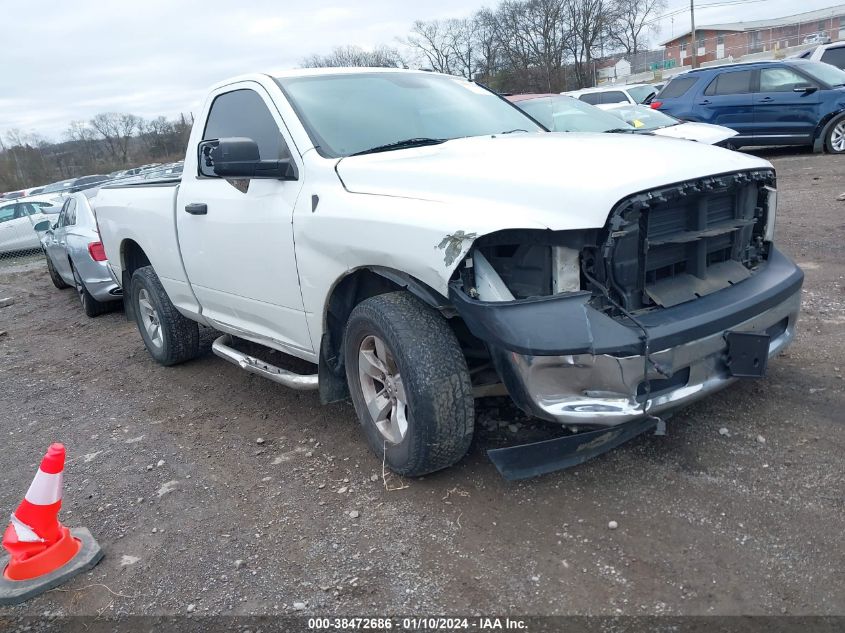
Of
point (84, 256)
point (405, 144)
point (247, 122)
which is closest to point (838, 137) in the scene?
point (405, 144)

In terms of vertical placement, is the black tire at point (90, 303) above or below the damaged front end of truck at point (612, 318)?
below

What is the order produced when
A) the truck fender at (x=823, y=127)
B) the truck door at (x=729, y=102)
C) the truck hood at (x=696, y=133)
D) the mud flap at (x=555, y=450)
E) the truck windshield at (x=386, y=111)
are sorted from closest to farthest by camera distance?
1. the mud flap at (x=555, y=450)
2. the truck windshield at (x=386, y=111)
3. the truck hood at (x=696, y=133)
4. the truck fender at (x=823, y=127)
5. the truck door at (x=729, y=102)

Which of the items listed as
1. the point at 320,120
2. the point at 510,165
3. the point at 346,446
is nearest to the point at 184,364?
the point at 346,446

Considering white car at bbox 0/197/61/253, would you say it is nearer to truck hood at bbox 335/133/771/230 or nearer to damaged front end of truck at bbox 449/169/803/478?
truck hood at bbox 335/133/771/230

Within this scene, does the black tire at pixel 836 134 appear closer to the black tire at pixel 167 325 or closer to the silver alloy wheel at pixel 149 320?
the black tire at pixel 167 325

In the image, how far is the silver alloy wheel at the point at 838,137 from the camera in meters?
12.1

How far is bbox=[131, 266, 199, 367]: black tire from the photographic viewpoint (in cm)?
529

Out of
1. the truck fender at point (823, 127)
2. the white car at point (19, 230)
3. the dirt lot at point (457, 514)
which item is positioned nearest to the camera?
the dirt lot at point (457, 514)

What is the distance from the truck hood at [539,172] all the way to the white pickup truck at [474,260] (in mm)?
12

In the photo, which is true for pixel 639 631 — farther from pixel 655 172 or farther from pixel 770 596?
pixel 655 172

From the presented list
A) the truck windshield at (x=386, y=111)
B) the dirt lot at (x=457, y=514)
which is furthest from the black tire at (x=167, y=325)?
the truck windshield at (x=386, y=111)

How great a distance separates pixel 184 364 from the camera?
5711 mm

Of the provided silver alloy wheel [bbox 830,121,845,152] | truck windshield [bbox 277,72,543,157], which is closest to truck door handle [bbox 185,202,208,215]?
truck windshield [bbox 277,72,543,157]

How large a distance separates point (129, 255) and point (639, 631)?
5006 millimetres
